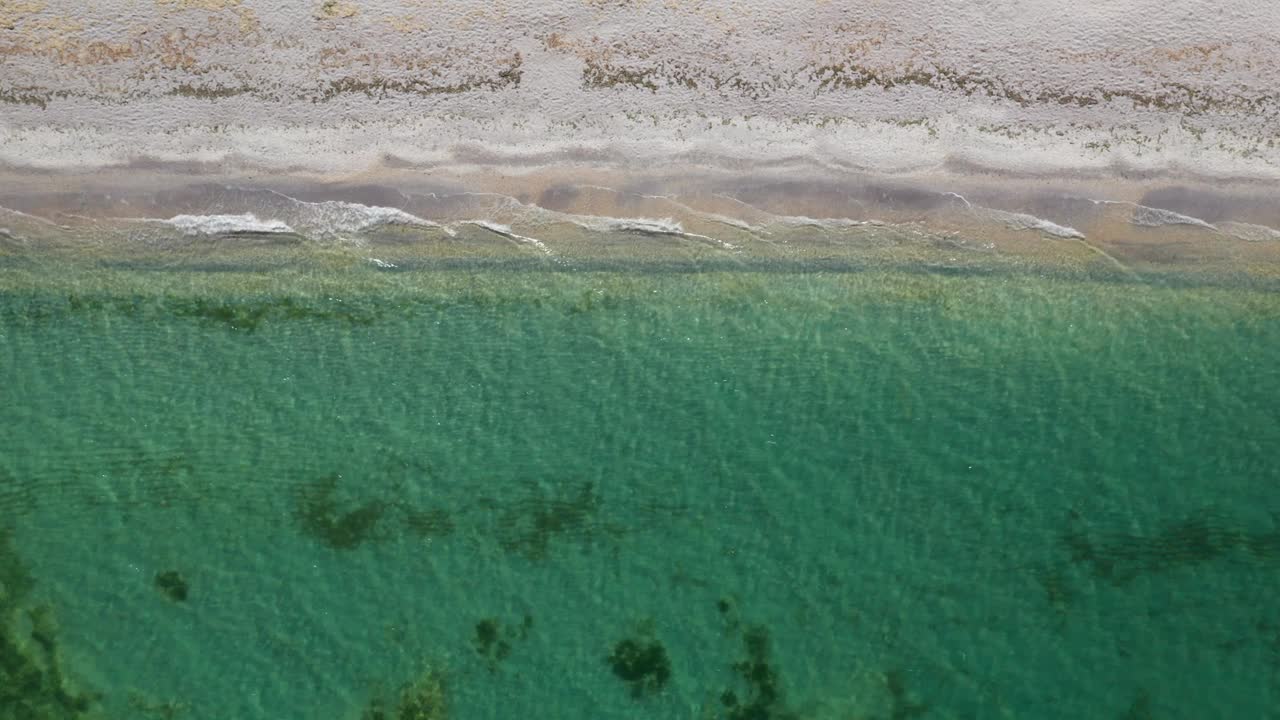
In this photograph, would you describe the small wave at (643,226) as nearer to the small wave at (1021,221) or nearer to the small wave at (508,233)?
the small wave at (508,233)

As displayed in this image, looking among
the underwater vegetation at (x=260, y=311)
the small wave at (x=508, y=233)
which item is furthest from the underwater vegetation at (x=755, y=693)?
the underwater vegetation at (x=260, y=311)

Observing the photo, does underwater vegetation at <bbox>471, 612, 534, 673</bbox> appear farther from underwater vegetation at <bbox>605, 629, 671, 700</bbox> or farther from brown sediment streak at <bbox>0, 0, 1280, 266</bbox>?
brown sediment streak at <bbox>0, 0, 1280, 266</bbox>

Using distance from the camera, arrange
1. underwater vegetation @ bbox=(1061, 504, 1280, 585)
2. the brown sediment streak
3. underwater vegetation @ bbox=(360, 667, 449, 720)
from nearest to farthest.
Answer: underwater vegetation @ bbox=(360, 667, 449, 720)
underwater vegetation @ bbox=(1061, 504, 1280, 585)
the brown sediment streak

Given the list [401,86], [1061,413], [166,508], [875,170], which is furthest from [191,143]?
[1061,413]

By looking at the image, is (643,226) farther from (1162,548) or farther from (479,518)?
(1162,548)

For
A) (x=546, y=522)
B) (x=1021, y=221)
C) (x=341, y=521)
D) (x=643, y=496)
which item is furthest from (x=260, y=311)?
(x=1021, y=221)

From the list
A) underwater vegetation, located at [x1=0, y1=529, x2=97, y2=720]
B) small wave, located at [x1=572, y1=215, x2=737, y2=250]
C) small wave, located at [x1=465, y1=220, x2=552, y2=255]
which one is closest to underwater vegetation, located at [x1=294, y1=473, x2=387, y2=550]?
underwater vegetation, located at [x1=0, y1=529, x2=97, y2=720]

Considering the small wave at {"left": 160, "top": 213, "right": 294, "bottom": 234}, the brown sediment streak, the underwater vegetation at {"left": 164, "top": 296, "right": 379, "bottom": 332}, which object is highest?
the brown sediment streak

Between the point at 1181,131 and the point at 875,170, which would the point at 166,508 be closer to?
the point at 875,170
